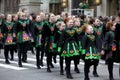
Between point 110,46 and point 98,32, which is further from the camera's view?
point 98,32

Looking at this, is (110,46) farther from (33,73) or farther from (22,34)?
(22,34)

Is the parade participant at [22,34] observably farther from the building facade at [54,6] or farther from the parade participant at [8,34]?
the building facade at [54,6]

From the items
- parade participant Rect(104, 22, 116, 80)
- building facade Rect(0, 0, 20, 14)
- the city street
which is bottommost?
the city street

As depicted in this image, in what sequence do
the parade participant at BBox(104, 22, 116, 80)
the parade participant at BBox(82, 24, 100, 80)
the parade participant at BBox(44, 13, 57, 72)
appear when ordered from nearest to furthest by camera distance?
the parade participant at BBox(82, 24, 100, 80) → the parade participant at BBox(104, 22, 116, 80) → the parade participant at BBox(44, 13, 57, 72)

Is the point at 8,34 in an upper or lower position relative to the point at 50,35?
lower

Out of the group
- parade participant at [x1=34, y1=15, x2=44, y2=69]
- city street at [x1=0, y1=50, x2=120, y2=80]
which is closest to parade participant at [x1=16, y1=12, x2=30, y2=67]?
parade participant at [x1=34, y1=15, x2=44, y2=69]

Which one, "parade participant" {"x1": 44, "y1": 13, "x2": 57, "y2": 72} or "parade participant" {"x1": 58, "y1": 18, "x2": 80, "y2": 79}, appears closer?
"parade participant" {"x1": 58, "y1": 18, "x2": 80, "y2": 79}

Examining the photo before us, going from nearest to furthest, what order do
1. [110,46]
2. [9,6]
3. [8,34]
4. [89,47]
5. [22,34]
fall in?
[89,47], [110,46], [22,34], [8,34], [9,6]

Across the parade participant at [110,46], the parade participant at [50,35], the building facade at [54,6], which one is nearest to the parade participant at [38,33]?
the parade participant at [50,35]

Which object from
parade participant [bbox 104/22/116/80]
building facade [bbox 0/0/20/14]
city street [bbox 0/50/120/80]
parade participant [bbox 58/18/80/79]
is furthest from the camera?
building facade [bbox 0/0/20/14]

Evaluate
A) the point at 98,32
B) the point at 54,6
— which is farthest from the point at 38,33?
the point at 54,6

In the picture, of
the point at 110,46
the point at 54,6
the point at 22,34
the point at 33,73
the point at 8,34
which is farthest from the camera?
the point at 54,6

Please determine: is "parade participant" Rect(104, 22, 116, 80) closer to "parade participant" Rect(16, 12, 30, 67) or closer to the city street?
the city street

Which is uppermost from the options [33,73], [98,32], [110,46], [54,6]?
[54,6]
